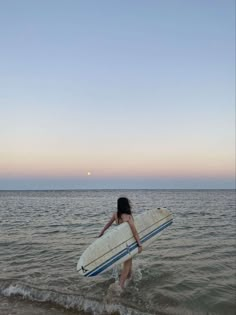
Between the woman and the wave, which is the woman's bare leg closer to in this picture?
the woman

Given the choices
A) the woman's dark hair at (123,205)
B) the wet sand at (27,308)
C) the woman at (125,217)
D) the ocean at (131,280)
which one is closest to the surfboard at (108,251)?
the woman at (125,217)

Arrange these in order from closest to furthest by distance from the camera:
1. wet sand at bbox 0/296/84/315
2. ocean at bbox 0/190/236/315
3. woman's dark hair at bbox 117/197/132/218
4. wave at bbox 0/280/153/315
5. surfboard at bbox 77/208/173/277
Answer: wet sand at bbox 0/296/84/315, wave at bbox 0/280/153/315, ocean at bbox 0/190/236/315, surfboard at bbox 77/208/173/277, woman's dark hair at bbox 117/197/132/218

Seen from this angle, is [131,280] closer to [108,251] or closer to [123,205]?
[108,251]

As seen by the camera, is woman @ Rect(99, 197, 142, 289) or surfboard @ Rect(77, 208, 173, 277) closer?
surfboard @ Rect(77, 208, 173, 277)

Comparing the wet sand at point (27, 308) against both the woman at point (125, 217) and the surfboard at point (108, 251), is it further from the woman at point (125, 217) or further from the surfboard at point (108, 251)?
the woman at point (125, 217)

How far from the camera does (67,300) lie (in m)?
7.29

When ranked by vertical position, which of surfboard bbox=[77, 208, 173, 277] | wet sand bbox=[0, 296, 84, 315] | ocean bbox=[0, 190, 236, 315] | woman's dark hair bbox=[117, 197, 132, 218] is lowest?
wet sand bbox=[0, 296, 84, 315]

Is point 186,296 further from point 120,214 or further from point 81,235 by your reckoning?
point 81,235

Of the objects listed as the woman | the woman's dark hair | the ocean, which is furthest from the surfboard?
the ocean

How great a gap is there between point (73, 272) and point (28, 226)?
1026 cm

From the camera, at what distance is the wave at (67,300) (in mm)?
6820

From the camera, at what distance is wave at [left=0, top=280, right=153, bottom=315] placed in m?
6.82

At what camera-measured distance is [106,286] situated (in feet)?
27.1

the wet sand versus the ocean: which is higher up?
the ocean
